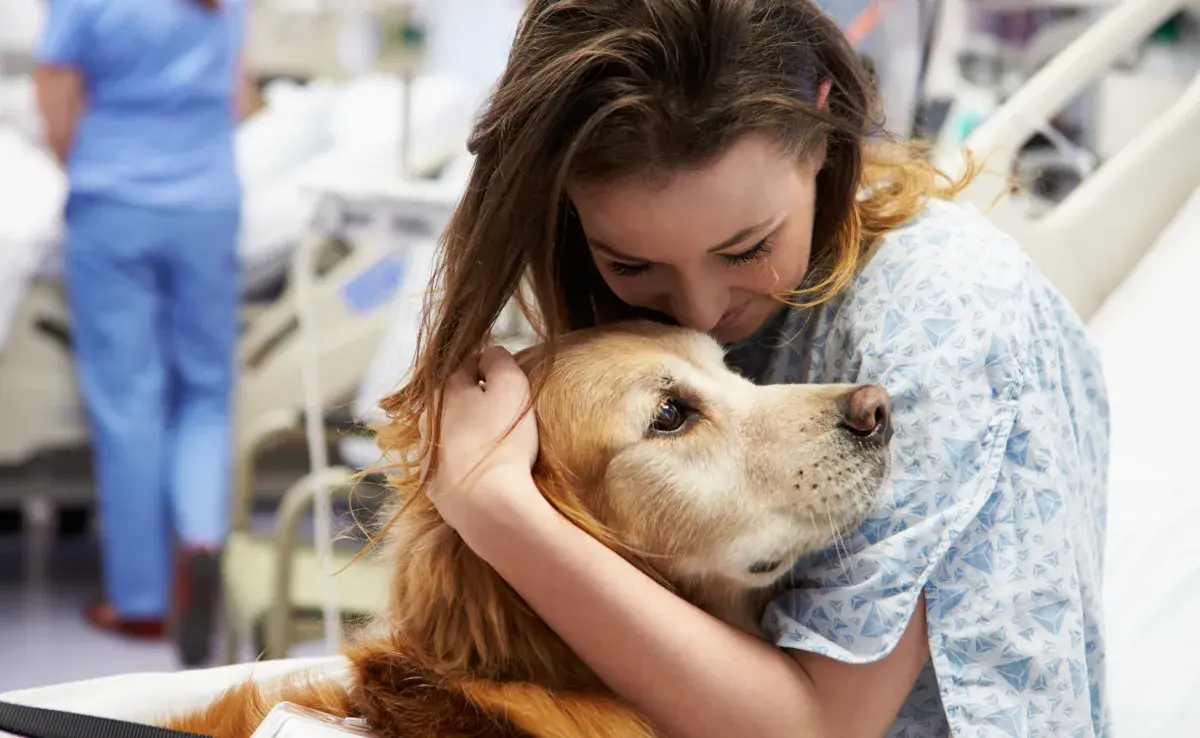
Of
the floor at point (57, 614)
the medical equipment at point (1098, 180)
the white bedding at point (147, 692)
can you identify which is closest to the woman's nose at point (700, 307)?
the white bedding at point (147, 692)

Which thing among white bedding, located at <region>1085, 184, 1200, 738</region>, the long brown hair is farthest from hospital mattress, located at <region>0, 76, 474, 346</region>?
the long brown hair

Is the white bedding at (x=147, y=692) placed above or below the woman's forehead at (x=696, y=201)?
below

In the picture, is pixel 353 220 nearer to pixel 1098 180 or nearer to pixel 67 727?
pixel 1098 180

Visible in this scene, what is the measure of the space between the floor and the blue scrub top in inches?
55.2

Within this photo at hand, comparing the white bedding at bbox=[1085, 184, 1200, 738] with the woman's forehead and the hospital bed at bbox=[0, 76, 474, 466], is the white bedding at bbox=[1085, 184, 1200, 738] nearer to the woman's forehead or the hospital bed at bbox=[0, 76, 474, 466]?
the woman's forehead

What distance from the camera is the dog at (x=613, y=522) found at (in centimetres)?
106

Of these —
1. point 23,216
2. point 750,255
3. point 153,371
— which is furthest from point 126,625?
point 750,255

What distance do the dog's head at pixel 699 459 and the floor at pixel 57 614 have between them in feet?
7.01

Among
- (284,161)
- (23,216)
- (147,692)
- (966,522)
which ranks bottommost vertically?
(23,216)

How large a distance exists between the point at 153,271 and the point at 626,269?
112 inches

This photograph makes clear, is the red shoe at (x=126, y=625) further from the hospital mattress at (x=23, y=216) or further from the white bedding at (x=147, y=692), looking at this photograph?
the white bedding at (x=147, y=692)

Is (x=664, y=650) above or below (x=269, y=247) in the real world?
above

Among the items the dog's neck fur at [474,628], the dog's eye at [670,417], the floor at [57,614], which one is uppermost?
the dog's eye at [670,417]

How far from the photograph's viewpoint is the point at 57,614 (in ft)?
12.4
